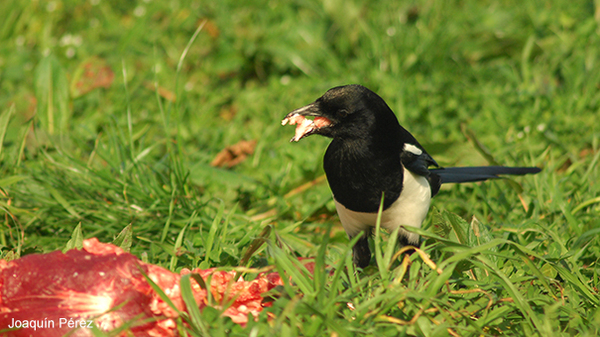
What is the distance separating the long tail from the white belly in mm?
284

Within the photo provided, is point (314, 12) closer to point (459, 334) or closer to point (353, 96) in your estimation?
point (353, 96)

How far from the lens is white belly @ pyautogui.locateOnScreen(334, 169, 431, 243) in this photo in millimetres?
2092

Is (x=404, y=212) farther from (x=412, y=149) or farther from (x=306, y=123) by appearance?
(x=306, y=123)

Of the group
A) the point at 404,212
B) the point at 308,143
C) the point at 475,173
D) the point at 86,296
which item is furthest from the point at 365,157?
the point at 308,143

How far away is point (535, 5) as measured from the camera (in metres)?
4.21

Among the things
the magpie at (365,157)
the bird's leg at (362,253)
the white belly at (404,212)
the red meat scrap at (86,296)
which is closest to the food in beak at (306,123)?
the magpie at (365,157)

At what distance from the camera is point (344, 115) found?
1984 millimetres

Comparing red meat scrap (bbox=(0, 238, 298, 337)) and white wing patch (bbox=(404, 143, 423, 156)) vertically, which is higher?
white wing patch (bbox=(404, 143, 423, 156))

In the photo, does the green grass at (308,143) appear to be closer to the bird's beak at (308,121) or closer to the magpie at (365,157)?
the magpie at (365,157)

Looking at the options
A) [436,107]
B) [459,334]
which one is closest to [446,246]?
[459,334]

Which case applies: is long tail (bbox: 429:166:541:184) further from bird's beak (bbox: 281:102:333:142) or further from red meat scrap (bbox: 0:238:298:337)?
red meat scrap (bbox: 0:238:298:337)

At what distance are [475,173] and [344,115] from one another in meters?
0.83

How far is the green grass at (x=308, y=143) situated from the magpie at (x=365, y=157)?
0.14 m

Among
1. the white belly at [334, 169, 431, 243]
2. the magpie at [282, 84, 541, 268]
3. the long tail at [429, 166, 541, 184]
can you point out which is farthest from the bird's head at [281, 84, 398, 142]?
the long tail at [429, 166, 541, 184]
